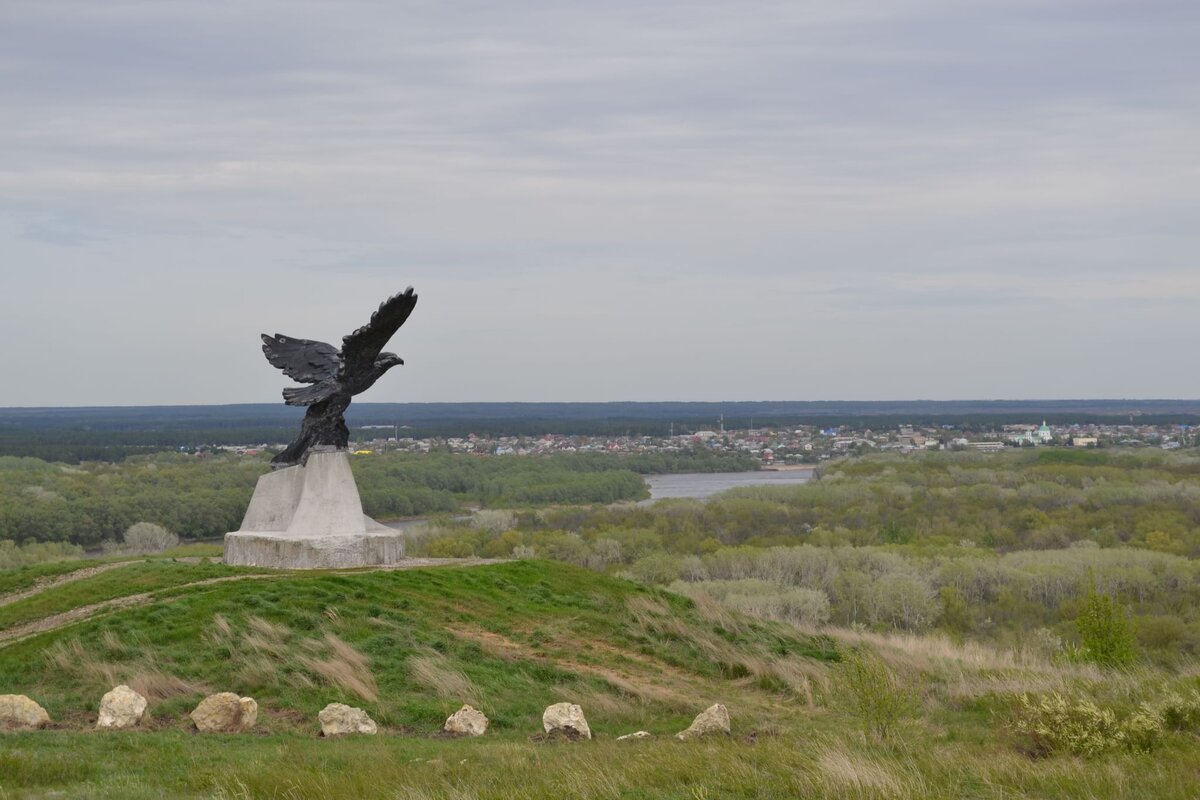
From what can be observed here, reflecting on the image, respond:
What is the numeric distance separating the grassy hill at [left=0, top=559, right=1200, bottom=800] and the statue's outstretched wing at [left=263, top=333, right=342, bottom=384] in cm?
357

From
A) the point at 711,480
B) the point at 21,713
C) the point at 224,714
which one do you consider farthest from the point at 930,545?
the point at 711,480

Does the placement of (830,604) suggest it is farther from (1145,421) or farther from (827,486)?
(1145,421)

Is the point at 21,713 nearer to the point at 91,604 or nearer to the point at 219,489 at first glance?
the point at 91,604

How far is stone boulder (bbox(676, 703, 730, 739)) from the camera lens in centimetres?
1103

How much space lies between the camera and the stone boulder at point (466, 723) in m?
11.4

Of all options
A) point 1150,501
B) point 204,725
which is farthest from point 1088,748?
point 1150,501

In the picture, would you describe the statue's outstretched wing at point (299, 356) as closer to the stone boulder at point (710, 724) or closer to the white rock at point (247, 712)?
the white rock at point (247, 712)

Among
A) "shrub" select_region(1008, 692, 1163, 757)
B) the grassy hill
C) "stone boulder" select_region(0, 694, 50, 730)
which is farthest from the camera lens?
"stone boulder" select_region(0, 694, 50, 730)

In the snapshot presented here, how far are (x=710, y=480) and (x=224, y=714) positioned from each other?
111907mm

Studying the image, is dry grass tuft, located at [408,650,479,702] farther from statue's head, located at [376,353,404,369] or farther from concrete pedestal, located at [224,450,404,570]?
statue's head, located at [376,353,404,369]

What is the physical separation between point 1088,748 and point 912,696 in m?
2.75

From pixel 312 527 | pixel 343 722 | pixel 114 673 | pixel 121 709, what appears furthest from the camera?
pixel 312 527

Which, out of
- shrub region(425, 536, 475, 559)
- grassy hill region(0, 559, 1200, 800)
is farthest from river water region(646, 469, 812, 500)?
grassy hill region(0, 559, 1200, 800)

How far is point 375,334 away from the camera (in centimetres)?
1967
